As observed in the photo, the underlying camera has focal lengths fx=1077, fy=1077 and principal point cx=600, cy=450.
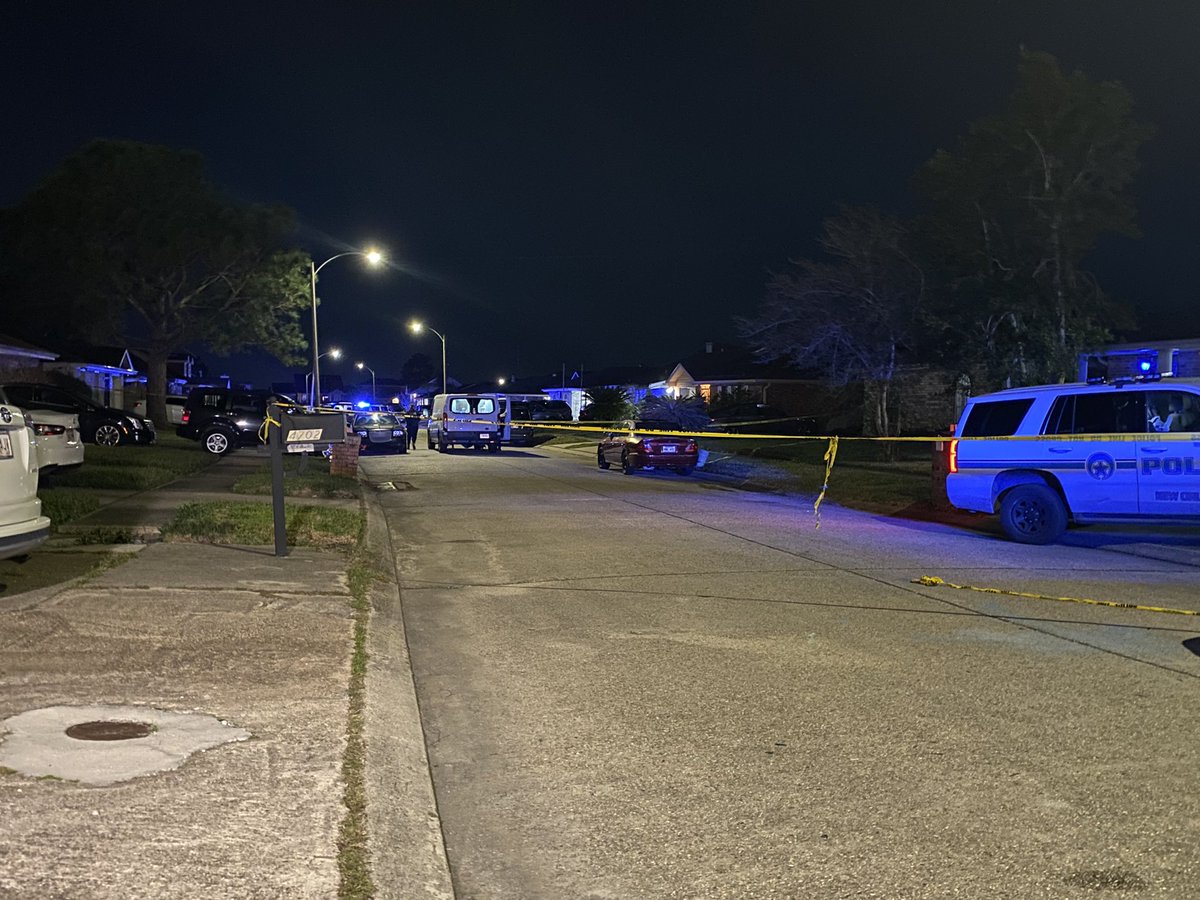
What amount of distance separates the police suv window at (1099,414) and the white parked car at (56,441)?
1372 centimetres

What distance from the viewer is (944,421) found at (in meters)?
44.4

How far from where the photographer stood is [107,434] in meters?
27.9

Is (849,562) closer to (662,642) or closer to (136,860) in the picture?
(662,642)

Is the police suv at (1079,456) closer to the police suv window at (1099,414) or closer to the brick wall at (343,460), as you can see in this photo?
the police suv window at (1099,414)

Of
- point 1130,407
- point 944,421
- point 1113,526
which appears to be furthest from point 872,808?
point 944,421

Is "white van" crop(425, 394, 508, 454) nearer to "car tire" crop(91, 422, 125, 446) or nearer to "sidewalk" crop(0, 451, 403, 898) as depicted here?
"car tire" crop(91, 422, 125, 446)

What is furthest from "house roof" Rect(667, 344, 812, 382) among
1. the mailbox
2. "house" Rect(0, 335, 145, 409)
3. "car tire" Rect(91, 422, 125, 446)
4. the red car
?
the mailbox

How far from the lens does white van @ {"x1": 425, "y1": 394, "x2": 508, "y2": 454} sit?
122 feet

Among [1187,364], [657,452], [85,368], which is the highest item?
[85,368]

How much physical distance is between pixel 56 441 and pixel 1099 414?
47.1 feet

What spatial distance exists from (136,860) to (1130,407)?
11.9m

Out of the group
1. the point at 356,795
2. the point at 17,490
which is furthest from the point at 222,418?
the point at 356,795

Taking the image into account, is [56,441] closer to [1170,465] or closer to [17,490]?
[17,490]

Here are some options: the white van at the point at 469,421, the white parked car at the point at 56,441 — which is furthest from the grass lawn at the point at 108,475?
the white van at the point at 469,421
